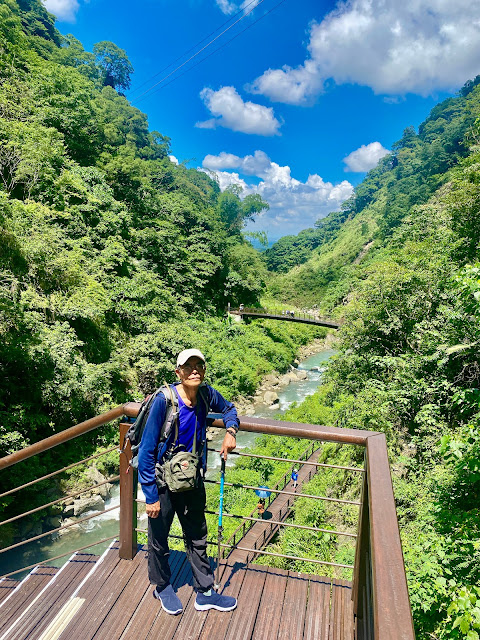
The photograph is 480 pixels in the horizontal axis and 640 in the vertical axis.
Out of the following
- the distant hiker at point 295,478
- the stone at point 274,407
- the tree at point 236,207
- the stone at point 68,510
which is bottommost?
the stone at point 274,407

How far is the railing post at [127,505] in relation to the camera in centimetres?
230

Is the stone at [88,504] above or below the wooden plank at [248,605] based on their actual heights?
below

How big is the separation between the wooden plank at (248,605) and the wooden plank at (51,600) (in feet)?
3.39

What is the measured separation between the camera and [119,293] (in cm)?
1550

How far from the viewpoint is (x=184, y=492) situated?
2074mm

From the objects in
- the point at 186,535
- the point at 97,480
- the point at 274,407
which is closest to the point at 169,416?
the point at 186,535

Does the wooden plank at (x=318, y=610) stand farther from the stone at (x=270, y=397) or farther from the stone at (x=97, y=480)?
the stone at (x=270, y=397)

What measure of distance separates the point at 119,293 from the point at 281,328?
53.5 feet

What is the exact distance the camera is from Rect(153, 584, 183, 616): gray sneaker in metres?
2.02

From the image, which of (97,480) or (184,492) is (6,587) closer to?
(184,492)

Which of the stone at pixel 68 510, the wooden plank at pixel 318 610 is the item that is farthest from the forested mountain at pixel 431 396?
the stone at pixel 68 510

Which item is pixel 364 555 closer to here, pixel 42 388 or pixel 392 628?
pixel 392 628

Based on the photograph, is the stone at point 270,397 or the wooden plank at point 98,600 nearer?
the wooden plank at point 98,600

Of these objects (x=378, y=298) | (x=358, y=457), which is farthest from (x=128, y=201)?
(x=358, y=457)
